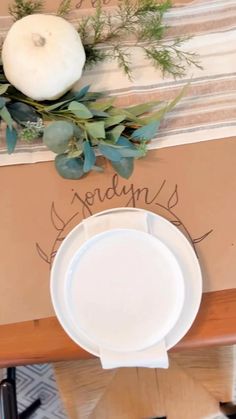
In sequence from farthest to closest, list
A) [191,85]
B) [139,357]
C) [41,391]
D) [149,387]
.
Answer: [41,391] < [149,387] < [191,85] < [139,357]

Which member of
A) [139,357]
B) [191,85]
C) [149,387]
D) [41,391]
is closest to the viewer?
[139,357]

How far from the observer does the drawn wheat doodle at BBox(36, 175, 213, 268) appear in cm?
71

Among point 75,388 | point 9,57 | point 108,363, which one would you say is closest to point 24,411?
point 75,388

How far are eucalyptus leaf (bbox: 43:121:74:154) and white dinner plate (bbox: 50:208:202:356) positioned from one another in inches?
3.7

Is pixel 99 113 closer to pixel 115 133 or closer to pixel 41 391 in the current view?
pixel 115 133

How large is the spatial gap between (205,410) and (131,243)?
16.3 inches

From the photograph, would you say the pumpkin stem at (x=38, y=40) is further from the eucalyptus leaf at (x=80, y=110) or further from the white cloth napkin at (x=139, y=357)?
the white cloth napkin at (x=139, y=357)

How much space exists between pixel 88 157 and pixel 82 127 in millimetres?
→ 40

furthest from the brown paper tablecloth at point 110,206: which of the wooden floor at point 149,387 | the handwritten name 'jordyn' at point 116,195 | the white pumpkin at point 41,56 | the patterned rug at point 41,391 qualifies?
the patterned rug at point 41,391

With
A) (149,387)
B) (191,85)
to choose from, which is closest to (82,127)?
(191,85)

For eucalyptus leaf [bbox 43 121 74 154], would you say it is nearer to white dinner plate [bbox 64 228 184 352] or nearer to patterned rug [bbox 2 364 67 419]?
white dinner plate [bbox 64 228 184 352]

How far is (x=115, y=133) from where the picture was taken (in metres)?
0.71

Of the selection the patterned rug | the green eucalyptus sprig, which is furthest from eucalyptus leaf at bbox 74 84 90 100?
the patterned rug

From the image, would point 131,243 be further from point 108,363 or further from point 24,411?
point 24,411
